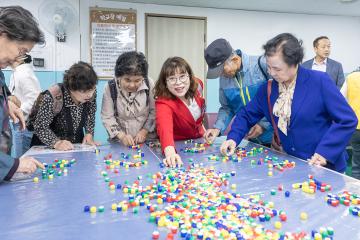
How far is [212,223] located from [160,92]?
153 centimetres

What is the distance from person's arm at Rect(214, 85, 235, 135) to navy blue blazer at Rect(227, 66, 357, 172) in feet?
2.25

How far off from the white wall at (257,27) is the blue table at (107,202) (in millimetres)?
4536

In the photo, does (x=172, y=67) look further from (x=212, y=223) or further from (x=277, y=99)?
(x=212, y=223)

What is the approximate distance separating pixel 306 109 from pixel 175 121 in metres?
1.07

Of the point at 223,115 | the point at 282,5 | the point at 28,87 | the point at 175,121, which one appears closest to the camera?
the point at 175,121

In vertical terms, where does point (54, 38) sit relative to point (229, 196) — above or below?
above

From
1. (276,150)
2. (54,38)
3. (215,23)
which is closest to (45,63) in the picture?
(54,38)

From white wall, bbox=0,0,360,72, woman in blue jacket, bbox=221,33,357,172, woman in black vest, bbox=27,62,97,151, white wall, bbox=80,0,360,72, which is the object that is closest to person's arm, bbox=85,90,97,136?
woman in black vest, bbox=27,62,97,151

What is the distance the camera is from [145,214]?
1.27m

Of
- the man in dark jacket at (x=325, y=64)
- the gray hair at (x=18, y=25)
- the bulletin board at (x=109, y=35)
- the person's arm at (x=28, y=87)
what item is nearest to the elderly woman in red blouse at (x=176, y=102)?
the gray hair at (x=18, y=25)

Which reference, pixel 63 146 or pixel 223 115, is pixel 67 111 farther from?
pixel 223 115

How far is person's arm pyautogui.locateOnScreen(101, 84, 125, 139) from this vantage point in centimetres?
271

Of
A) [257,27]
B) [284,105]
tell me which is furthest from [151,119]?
[257,27]

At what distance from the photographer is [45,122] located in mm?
2426
